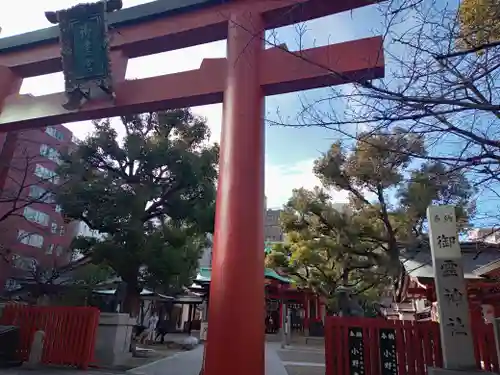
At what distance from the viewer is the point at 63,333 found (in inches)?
326

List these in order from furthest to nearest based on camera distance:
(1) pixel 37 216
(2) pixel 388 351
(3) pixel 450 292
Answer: (1) pixel 37 216
(2) pixel 388 351
(3) pixel 450 292

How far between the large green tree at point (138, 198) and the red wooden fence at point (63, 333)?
3.02m

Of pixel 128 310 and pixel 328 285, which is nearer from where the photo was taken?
pixel 128 310

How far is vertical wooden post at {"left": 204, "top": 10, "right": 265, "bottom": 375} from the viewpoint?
4.64m

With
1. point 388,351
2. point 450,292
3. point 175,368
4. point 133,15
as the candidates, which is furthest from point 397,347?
point 133,15

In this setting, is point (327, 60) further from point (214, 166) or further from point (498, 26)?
point (214, 166)

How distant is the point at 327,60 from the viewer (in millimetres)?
5383

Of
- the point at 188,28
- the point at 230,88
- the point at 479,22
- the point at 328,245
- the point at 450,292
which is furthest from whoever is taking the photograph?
the point at 328,245

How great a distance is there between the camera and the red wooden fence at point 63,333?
319 inches

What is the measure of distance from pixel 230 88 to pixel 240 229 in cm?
216

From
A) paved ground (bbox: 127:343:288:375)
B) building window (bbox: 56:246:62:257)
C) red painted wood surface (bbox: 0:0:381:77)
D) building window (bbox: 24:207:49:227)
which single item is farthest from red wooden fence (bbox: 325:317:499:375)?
building window (bbox: 24:207:49:227)

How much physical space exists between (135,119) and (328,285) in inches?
465

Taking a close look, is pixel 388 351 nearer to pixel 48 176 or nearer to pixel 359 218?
pixel 359 218

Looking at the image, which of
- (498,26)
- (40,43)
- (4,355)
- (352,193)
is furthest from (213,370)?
(352,193)
